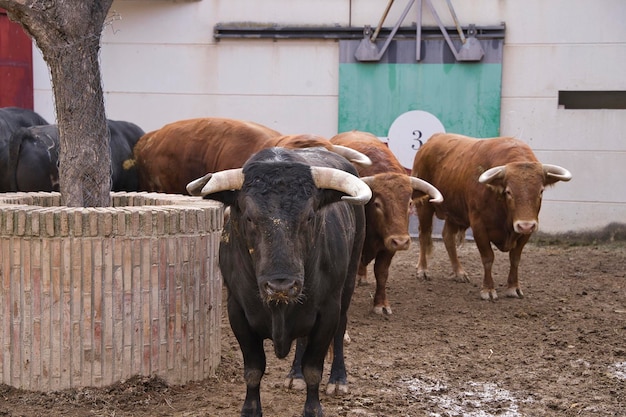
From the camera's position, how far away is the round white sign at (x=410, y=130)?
12070mm

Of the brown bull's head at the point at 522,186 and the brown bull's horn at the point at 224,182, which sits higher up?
the brown bull's horn at the point at 224,182

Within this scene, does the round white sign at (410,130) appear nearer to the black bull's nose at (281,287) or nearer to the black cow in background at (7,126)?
the black cow in background at (7,126)

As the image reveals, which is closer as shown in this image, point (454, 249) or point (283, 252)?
point (283, 252)

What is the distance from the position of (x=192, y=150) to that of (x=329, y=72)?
13.1 ft

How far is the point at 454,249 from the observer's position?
954 cm

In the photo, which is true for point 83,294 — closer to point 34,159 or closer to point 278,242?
point 278,242

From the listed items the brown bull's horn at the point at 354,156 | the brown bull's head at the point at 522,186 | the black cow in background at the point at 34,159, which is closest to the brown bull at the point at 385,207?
the brown bull's horn at the point at 354,156

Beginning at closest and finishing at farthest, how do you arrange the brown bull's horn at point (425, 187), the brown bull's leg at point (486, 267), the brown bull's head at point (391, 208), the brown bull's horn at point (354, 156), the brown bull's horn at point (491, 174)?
the brown bull's head at point (391, 208), the brown bull's horn at point (354, 156), the brown bull's horn at point (425, 187), the brown bull's horn at point (491, 174), the brown bull's leg at point (486, 267)

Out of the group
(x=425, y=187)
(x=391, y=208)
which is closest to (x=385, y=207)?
(x=391, y=208)

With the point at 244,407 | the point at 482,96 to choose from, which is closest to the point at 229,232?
the point at 244,407

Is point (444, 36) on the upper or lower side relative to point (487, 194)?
upper

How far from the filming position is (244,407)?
14.8 ft

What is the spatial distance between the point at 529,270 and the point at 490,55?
3.53 meters

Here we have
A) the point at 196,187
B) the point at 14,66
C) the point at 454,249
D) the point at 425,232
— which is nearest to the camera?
the point at 196,187
